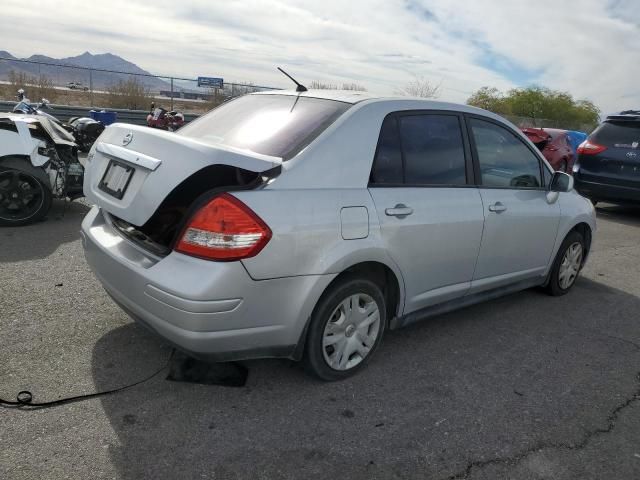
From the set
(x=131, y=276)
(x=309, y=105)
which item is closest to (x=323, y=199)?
(x=309, y=105)

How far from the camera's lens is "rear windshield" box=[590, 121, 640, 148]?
958cm

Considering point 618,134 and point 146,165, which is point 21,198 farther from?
point 618,134

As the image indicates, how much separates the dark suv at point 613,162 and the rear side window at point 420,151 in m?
6.98

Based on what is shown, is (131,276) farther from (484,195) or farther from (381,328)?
(484,195)

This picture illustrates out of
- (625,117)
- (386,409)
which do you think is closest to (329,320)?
(386,409)

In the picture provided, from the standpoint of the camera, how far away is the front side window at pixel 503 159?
409cm

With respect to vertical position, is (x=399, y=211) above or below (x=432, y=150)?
below

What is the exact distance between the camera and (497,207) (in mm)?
4062

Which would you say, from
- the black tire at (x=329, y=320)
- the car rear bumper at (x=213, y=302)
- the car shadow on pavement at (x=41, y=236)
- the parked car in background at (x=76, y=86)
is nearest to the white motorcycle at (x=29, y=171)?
the car shadow on pavement at (x=41, y=236)

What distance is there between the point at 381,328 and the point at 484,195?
1305mm

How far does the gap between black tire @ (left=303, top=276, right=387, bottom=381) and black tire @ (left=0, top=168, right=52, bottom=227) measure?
462 cm

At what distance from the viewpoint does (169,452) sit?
2566 millimetres

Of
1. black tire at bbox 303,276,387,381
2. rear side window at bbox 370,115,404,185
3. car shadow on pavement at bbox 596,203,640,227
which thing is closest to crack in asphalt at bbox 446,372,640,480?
black tire at bbox 303,276,387,381

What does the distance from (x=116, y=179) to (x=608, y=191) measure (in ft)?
29.7
